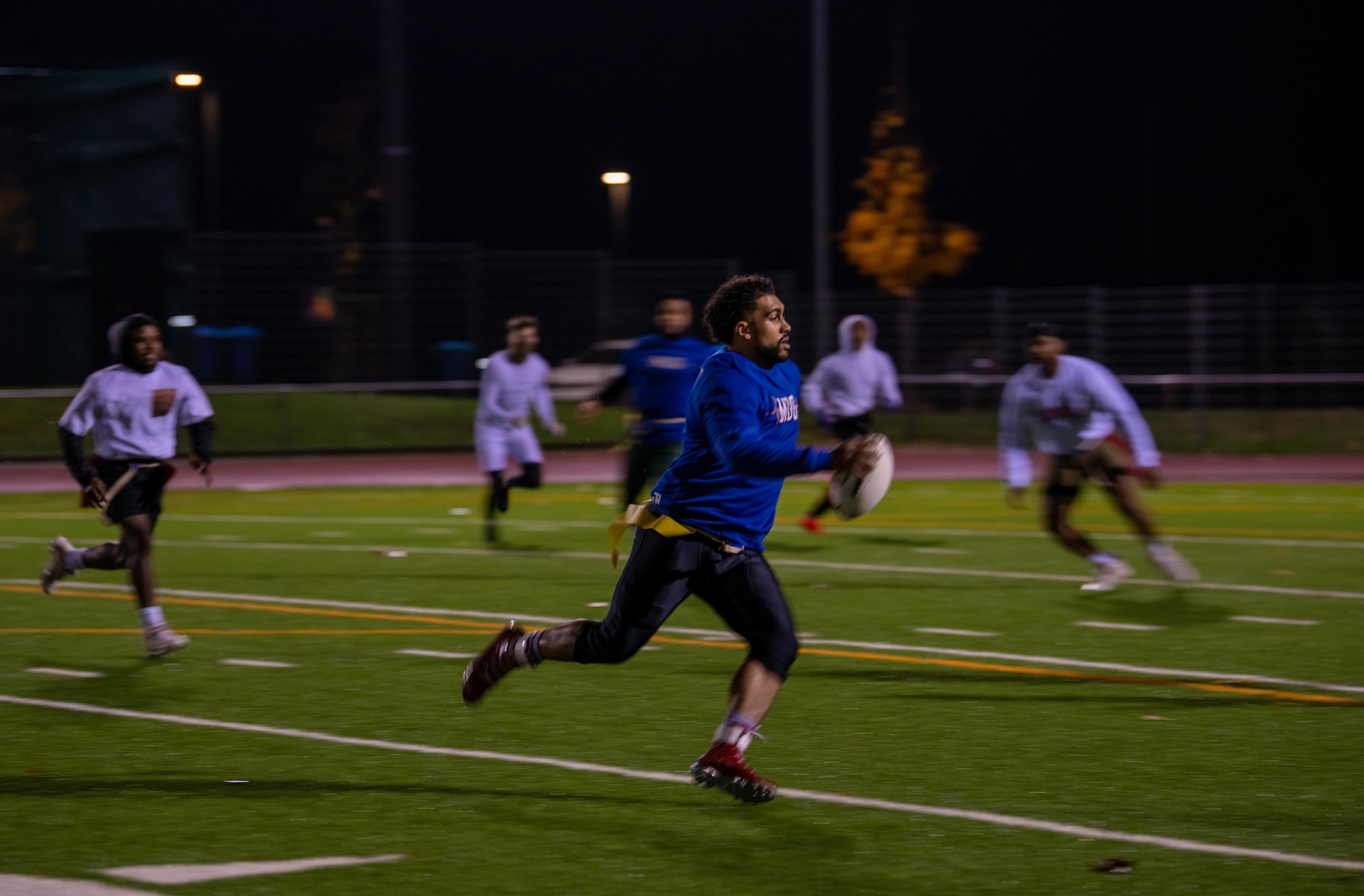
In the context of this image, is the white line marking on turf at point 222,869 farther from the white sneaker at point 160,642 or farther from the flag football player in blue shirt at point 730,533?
the white sneaker at point 160,642

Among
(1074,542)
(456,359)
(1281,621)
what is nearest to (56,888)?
(1281,621)

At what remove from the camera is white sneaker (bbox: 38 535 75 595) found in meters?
10.6

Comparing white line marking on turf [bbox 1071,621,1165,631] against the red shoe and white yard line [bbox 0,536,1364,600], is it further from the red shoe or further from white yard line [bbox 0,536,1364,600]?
the red shoe

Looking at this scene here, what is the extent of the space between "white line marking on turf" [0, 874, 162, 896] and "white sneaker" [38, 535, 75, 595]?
5.32m

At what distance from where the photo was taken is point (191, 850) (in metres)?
5.79

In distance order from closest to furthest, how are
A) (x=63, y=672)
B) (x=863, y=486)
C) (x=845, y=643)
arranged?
(x=863, y=486) → (x=63, y=672) → (x=845, y=643)

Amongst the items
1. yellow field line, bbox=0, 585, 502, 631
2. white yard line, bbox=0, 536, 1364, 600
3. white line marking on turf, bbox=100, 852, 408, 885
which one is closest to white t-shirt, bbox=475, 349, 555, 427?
white yard line, bbox=0, 536, 1364, 600

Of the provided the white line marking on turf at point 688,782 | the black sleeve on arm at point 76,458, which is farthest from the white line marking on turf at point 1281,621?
the black sleeve on arm at point 76,458

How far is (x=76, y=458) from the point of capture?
9.73 metres

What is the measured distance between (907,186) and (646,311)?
13228 millimetres

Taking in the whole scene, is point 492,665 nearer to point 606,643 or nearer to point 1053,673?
point 606,643

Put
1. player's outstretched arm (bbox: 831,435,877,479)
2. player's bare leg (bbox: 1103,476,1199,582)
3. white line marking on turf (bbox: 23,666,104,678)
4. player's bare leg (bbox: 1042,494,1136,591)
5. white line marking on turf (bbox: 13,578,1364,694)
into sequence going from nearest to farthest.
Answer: player's outstretched arm (bbox: 831,435,877,479) < white line marking on turf (bbox: 13,578,1364,694) < white line marking on turf (bbox: 23,666,104,678) < player's bare leg (bbox: 1103,476,1199,582) < player's bare leg (bbox: 1042,494,1136,591)

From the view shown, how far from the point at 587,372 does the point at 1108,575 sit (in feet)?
70.6

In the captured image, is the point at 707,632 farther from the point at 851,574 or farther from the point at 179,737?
the point at 179,737
